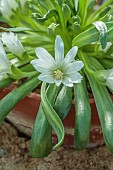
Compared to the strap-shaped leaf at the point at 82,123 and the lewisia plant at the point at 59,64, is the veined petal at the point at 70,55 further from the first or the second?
the strap-shaped leaf at the point at 82,123

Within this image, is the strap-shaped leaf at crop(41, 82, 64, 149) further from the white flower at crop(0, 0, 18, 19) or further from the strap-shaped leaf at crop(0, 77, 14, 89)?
the white flower at crop(0, 0, 18, 19)

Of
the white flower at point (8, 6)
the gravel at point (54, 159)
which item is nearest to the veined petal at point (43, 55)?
the white flower at point (8, 6)

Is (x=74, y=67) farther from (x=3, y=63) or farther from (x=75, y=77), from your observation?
(x=3, y=63)

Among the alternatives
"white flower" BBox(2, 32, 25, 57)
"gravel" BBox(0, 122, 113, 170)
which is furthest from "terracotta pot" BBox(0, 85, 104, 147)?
"white flower" BBox(2, 32, 25, 57)

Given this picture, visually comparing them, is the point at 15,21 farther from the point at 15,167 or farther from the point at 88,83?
the point at 15,167

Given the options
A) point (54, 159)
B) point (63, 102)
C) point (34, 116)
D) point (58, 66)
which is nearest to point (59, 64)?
point (58, 66)

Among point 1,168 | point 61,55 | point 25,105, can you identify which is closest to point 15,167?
point 1,168
